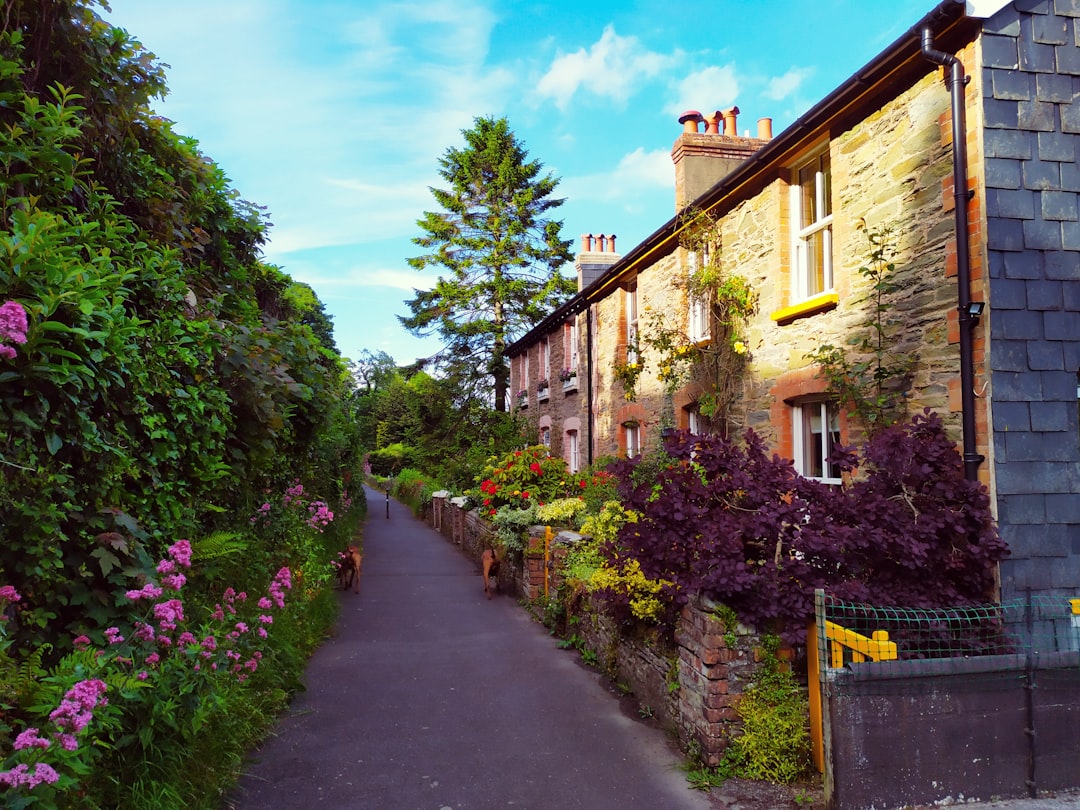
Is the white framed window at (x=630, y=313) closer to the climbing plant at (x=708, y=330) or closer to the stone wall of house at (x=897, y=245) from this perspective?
the climbing plant at (x=708, y=330)

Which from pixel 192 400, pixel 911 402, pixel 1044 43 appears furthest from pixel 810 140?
pixel 192 400

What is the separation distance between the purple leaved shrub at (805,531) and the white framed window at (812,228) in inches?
119

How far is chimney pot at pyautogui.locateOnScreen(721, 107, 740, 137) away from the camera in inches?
537

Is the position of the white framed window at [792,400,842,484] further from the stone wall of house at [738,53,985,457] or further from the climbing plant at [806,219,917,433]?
the climbing plant at [806,219,917,433]

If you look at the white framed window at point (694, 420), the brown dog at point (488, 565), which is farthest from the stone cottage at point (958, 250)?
the brown dog at point (488, 565)

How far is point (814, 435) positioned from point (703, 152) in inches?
264

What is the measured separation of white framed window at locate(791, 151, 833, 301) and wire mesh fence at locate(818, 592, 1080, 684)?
13.3 feet

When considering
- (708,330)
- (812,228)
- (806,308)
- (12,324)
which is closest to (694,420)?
(708,330)

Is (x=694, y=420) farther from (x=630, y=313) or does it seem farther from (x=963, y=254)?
(x=963, y=254)

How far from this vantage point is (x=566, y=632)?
9.32 meters

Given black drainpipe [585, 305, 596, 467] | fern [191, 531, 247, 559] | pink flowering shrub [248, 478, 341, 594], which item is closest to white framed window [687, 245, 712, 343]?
black drainpipe [585, 305, 596, 467]

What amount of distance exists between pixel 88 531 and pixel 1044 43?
8359 mm

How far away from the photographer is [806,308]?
27.5ft

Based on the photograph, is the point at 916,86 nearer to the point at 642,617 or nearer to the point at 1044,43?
the point at 1044,43
